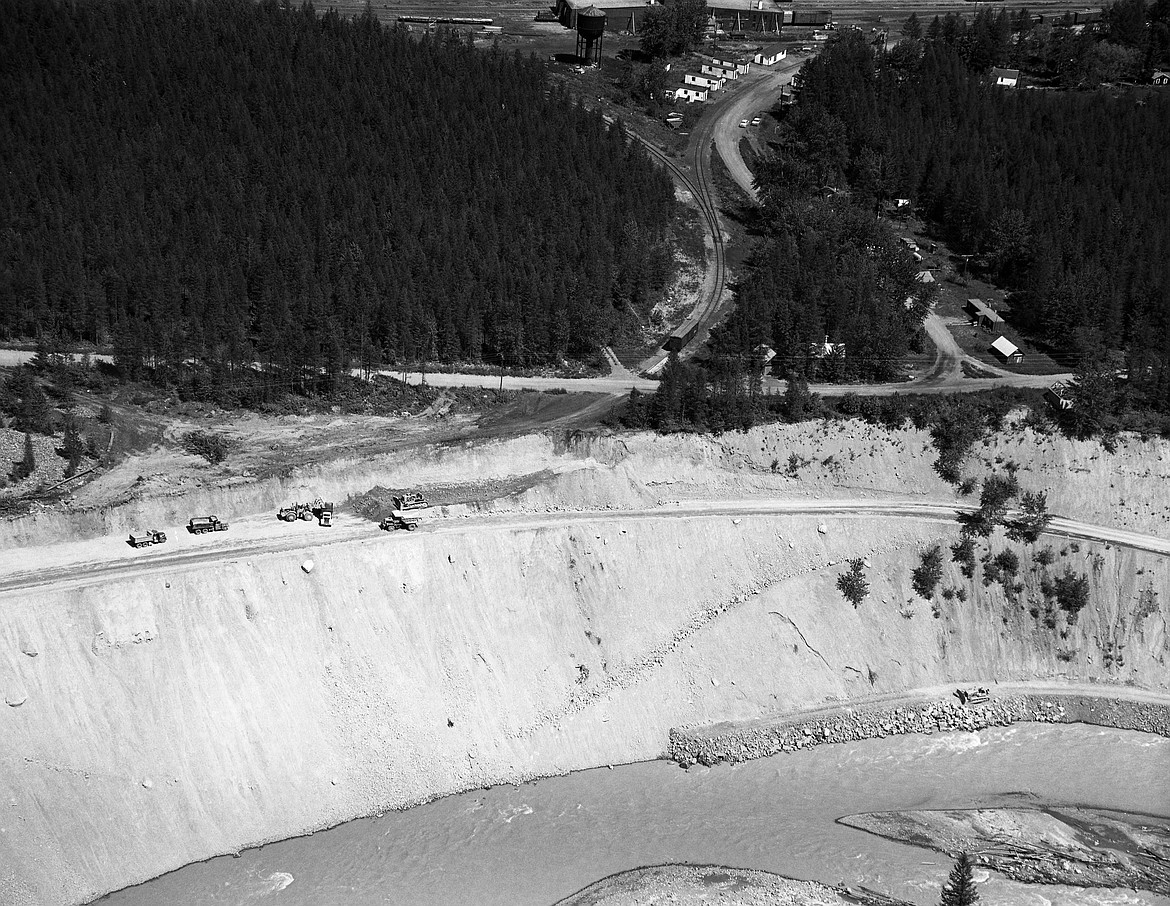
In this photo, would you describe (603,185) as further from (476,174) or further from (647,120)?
(647,120)

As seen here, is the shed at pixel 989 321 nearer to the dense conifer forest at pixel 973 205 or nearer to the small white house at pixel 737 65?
the dense conifer forest at pixel 973 205

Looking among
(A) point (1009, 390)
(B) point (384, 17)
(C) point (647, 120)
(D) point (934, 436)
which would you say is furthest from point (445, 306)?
(B) point (384, 17)

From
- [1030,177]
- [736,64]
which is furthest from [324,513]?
[736,64]

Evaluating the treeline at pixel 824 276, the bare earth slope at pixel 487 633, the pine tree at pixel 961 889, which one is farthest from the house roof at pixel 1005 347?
the pine tree at pixel 961 889

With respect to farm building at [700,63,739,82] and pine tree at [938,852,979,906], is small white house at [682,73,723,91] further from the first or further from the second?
pine tree at [938,852,979,906]

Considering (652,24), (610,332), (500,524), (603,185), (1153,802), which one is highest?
(652,24)

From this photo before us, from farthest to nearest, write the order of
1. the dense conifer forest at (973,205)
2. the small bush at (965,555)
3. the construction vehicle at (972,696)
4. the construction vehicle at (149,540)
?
1. the dense conifer forest at (973,205)
2. the small bush at (965,555)
3. the construction vehicle at (972,696)
4. the construction vehicle at (149,540)
